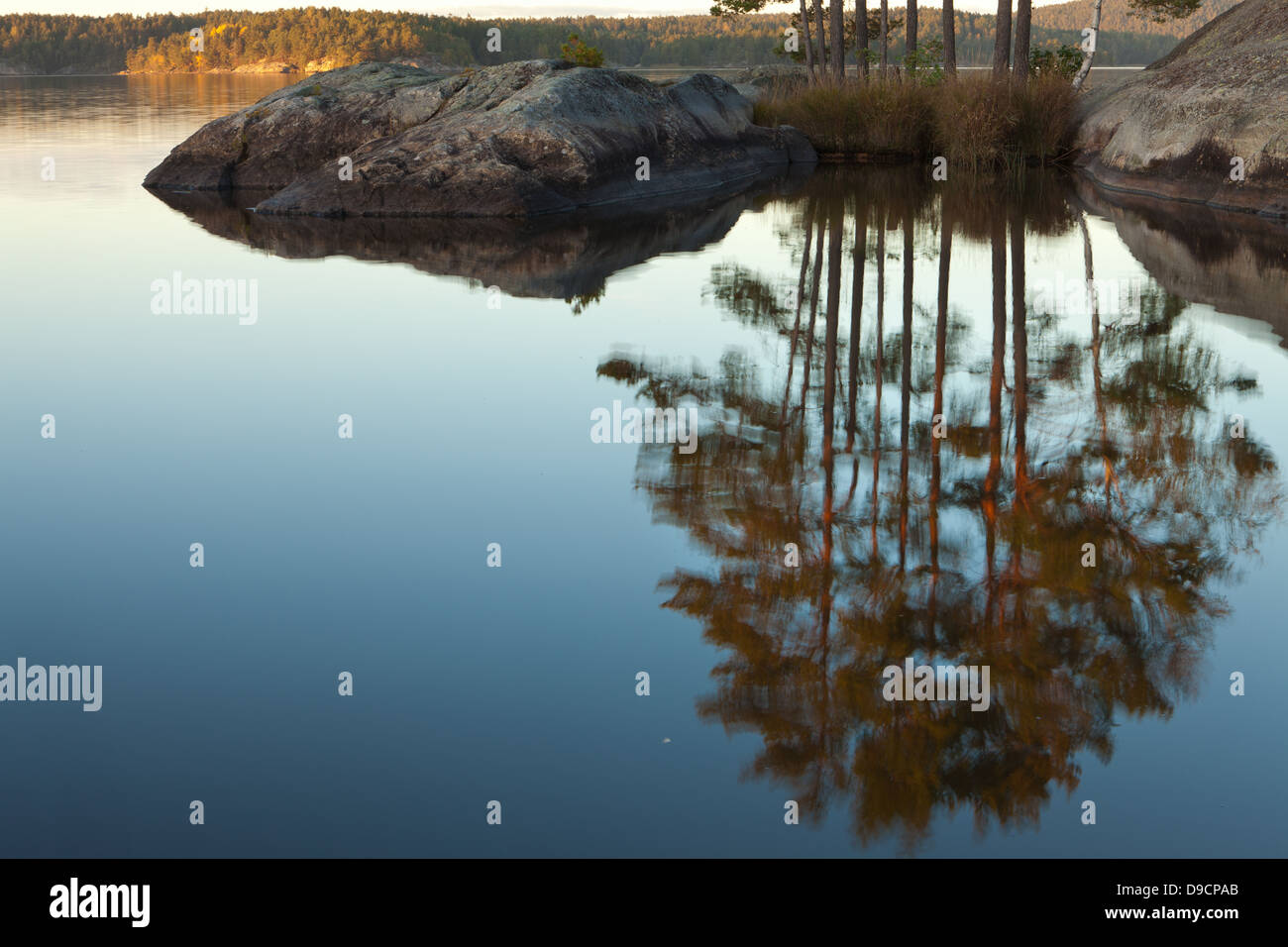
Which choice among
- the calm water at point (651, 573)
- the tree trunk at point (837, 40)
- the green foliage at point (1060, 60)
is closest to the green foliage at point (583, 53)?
the tree trunk at point (837, 40)

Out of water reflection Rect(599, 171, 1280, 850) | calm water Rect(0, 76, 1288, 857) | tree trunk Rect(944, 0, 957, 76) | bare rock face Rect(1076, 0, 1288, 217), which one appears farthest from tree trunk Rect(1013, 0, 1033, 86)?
water reflection Rect(599, 171, 1280, 850)

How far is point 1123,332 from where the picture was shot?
25.8 feet

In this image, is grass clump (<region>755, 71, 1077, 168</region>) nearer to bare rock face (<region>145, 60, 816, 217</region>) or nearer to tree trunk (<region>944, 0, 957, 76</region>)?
bare rock face (<region>145, 60, 816, 217</region>)

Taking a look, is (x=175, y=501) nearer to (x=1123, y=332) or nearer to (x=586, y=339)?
(x=586, y=339)

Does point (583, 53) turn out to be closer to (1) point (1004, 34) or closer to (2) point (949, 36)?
(1) point (1004, 34)

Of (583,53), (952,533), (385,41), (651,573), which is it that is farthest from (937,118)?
(385,41)

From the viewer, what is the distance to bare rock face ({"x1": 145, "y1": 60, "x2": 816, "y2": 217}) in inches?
559

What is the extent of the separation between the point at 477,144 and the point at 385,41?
99709mm

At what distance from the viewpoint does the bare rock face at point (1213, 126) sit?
12992 mm

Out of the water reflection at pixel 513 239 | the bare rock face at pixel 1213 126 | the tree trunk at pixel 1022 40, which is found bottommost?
the water reflection at pixel 513 239

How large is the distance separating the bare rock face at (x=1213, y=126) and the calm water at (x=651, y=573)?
457cm

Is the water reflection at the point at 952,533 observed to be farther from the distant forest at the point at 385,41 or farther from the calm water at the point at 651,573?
the distant forest at the point at 385,41

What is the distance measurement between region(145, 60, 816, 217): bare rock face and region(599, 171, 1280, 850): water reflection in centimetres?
664
